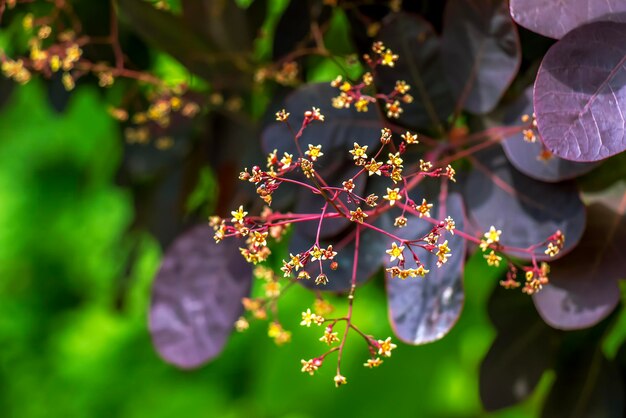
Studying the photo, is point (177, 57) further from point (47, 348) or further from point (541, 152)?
point (47, 348)

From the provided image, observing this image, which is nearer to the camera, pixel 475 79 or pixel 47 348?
pixel 475 79

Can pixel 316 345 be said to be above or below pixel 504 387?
below

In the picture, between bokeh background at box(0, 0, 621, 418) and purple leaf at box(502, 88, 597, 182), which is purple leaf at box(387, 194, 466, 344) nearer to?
purple leaf at box(502, 88, 597, 182)

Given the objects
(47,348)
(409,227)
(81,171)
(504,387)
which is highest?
(409,227)

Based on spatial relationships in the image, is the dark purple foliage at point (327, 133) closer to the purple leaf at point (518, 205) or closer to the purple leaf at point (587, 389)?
the purple leaf at point (518, 205)

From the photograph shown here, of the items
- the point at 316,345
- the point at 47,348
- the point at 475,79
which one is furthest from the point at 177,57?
the point at 47,348

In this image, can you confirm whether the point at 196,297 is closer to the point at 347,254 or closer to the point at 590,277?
the point at 347,254

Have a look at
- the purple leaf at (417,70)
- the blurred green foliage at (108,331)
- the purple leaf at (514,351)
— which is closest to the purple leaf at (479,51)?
the purple leaf at (417,70)
